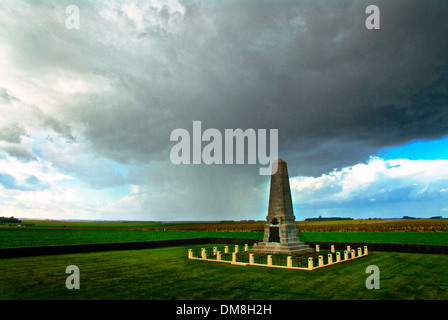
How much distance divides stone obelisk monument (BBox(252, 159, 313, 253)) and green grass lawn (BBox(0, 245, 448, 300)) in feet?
26.9

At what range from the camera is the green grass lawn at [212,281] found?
568 inches

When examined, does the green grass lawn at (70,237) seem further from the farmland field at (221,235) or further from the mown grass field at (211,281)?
the mown grass field at (211,281)

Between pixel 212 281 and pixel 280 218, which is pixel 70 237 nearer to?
pixel 280 218

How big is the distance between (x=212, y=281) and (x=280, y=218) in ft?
52.4

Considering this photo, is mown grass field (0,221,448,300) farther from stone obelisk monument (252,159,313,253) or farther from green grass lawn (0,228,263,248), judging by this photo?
green grass lawn (0,228,263,248)

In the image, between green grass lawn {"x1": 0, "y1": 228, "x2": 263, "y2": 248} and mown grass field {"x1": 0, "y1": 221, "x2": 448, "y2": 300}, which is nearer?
mown grass field {"x1": 0, "y1": 221, "x2": 448, "y2": 300}

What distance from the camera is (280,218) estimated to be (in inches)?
1254

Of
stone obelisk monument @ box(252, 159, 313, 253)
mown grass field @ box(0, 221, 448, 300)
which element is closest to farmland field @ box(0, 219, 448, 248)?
stone obelisk monument @ box(252, 159, 313, 253)

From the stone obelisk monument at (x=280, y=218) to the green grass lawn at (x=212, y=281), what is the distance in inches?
323

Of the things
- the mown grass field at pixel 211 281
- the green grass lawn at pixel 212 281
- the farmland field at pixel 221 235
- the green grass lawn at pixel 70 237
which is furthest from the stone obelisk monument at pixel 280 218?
the green grass lawn at pixel 70 237

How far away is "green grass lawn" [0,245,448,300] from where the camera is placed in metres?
14.4

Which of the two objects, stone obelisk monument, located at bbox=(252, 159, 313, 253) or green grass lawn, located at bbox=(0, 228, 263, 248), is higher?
stone obelisk monument, located at bbox=(252, 159, 313, 253)

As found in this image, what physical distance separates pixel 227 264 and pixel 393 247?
22.6 m
